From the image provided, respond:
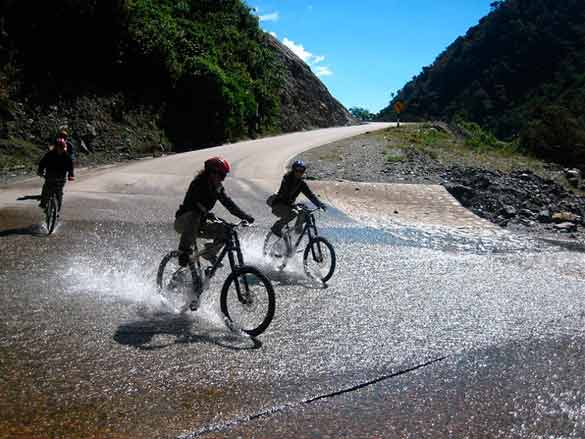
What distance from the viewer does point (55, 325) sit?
226 inches

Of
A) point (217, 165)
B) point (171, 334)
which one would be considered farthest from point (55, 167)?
point (171, 334)

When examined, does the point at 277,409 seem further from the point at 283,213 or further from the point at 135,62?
the point at 135,62

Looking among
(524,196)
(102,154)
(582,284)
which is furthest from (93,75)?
(582,284)

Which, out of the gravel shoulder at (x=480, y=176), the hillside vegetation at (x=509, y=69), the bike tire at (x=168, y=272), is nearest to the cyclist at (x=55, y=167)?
the bike tire at (x=168, y=272)

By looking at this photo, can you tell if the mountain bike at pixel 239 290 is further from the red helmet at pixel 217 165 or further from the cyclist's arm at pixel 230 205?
the red helmet at pixel 217 165

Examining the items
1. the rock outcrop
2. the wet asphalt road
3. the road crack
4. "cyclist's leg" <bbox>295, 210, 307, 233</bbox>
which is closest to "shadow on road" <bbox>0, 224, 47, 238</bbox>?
the wet asphalt road

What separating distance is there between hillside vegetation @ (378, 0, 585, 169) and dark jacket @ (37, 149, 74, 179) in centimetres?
4755

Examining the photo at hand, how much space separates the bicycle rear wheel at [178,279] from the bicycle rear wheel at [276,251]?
2.42 meters

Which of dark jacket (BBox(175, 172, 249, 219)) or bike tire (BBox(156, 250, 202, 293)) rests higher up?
dark jacket (BBox(175, 172, 249, 219))

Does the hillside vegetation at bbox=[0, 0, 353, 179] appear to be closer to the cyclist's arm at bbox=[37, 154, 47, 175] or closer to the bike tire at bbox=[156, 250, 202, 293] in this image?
the cyclist's arm at bbox=[37, 154, 47, 175]

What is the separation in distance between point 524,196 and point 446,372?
1451cm

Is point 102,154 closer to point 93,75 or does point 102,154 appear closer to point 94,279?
point 93,75

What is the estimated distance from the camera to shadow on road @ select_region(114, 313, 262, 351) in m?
5.51

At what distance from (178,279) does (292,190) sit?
2.82m
